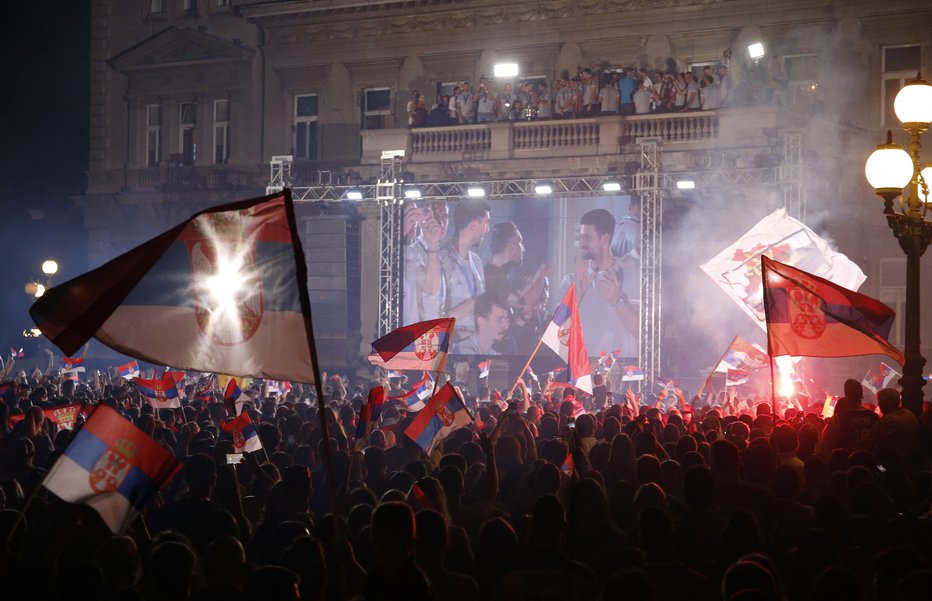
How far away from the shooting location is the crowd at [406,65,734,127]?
2781cm

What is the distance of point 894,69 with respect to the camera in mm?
27828

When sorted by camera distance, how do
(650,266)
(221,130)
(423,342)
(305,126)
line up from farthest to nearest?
1. (221,130)
2. (305,126)
3. (650,266)
4. (423,342)

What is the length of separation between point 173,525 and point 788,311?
22.5 ft

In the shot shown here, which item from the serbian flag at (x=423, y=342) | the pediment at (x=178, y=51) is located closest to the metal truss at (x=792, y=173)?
the serbian flag at (x=423, y=342)

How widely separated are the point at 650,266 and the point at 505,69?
7.62 m

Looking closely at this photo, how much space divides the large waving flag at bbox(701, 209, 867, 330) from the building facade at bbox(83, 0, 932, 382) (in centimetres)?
348

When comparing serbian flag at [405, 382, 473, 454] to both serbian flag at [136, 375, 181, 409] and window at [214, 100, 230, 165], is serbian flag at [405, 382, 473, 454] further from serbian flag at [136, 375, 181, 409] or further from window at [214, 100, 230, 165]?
window at [214, 100, 230, 165]

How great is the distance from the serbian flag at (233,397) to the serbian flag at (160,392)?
82 centimetres

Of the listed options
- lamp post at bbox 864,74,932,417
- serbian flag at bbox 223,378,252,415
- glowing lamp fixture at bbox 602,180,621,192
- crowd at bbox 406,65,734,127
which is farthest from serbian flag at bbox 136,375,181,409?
crowd at bbox 406,65,734,127

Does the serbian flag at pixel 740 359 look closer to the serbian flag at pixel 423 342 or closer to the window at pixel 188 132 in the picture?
the serbian flag at pixel 423 342

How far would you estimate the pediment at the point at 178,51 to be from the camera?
3475 centimetres

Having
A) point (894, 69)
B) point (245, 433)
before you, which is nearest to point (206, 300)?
point (245, 433)

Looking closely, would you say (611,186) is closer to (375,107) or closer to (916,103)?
(375,107)

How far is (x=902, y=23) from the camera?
27578 millimetres
